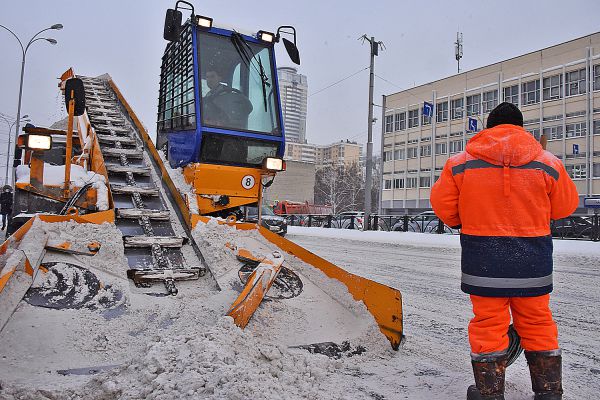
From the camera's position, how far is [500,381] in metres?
2.26

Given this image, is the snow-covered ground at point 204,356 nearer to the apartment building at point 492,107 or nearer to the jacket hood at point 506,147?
the jacket hood at point 506,147

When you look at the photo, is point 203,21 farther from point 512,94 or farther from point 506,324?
point 512,94

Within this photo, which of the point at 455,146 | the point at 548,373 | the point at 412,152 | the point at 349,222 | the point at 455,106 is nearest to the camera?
the point at 548,373

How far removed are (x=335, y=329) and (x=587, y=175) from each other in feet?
115

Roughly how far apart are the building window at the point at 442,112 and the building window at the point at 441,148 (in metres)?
2.24

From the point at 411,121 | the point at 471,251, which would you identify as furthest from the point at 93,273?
the point at 411,121

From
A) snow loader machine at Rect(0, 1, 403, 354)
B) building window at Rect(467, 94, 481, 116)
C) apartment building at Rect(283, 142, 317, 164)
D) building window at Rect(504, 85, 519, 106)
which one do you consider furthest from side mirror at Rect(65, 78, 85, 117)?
apartment building at Rect(283, 142, 317, 164)

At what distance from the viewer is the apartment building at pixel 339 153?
85.6 m

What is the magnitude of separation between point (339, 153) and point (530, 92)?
55.5 metres

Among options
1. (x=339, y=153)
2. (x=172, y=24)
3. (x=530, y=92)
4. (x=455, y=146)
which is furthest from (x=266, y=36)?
(x=339, y=153)

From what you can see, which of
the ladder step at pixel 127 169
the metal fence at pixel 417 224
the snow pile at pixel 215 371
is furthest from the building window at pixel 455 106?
the snow pile at pixel 215 371

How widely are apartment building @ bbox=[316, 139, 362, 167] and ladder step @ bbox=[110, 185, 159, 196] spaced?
78.1 m

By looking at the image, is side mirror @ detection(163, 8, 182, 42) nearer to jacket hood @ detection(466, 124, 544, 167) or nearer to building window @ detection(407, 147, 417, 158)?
jacket hood @ detection(466, 124, 544, 167)

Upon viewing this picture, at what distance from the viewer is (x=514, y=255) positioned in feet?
7.32
